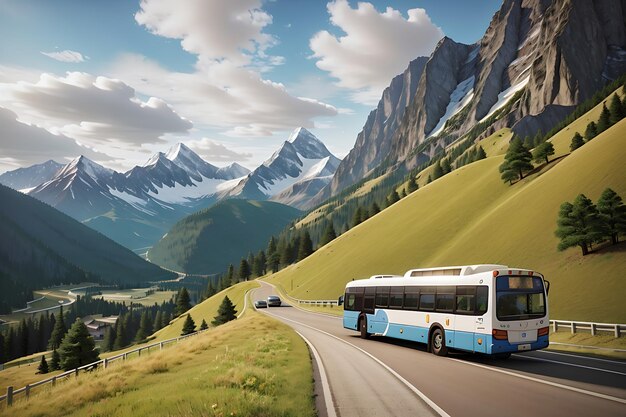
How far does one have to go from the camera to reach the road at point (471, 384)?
11305 millimetres

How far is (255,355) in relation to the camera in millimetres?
19625

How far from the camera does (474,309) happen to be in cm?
1912

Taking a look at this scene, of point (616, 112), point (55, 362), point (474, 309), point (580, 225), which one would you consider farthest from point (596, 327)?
point (616, 112)

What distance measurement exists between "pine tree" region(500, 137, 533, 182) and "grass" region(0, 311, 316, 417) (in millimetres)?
71152

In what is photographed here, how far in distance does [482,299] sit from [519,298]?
1615 mm

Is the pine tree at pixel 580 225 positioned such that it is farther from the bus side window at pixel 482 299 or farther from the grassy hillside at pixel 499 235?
the bus side window at pixel 482 299

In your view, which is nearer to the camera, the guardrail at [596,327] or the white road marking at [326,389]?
the white road marking at [326,389]

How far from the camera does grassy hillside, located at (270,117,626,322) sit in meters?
42.8

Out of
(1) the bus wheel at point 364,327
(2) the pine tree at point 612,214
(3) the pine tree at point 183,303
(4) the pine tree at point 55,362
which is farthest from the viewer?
(3) the pine tree at point 183,303

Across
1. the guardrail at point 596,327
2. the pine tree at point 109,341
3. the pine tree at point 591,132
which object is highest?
the pine tree at point 591,132

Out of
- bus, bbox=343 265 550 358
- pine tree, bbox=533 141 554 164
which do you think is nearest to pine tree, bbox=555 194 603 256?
bus, bbox=343 265 550 358

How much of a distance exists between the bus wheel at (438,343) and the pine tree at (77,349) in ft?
202

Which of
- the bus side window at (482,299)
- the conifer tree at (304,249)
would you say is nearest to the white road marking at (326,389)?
the bus side window at (482,299)

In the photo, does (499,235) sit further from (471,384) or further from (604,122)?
(471,384)
